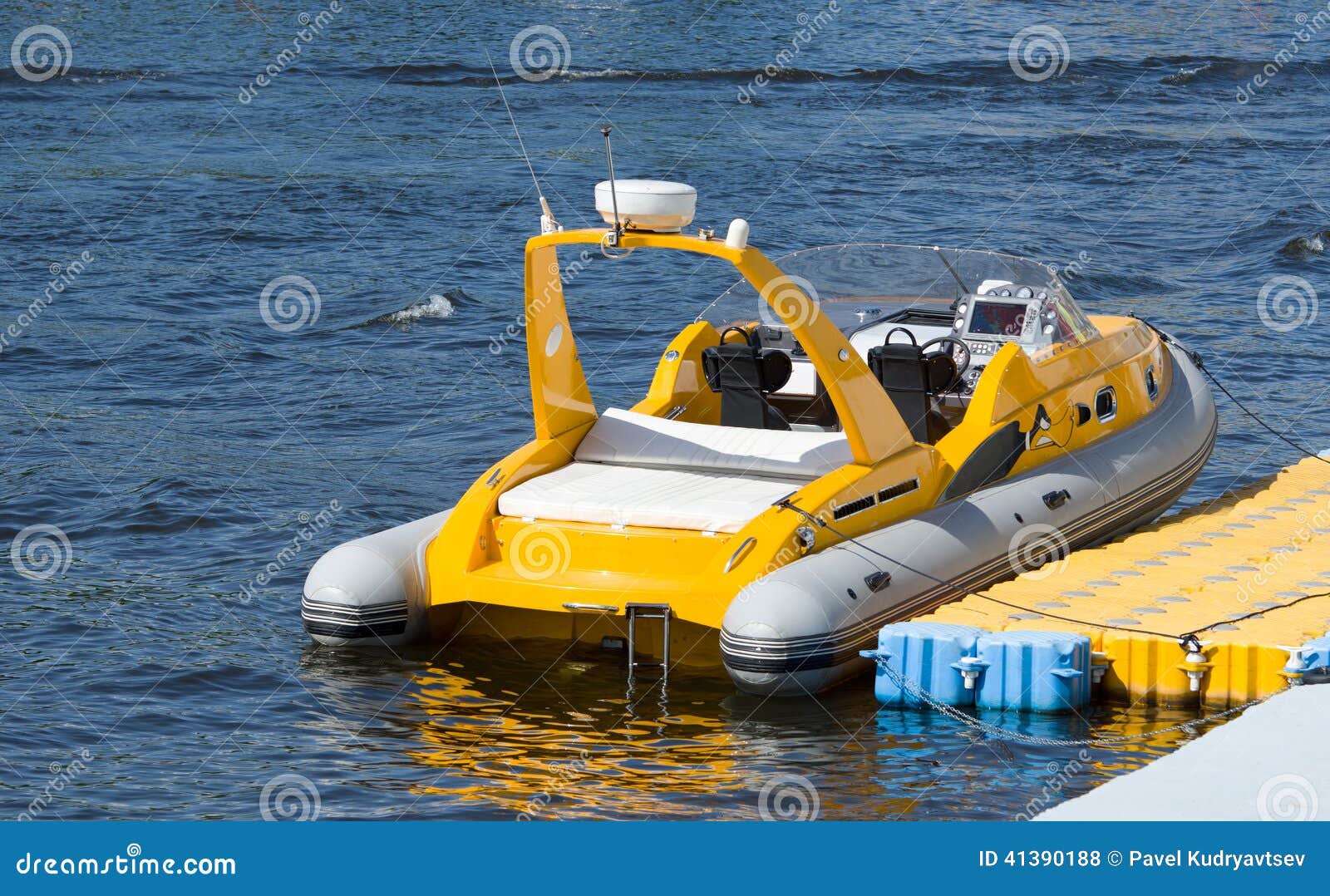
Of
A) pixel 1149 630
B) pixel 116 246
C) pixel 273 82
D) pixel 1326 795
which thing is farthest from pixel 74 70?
pixel 1326 795

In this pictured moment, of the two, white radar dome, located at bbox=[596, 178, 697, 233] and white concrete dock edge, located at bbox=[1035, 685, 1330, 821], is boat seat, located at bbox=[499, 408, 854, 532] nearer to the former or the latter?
white radar dome, located at bbox=[596, 178, 697, 233]

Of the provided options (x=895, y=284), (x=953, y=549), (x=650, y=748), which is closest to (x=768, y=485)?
(x=953, y=549)

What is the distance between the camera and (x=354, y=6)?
3962 cm

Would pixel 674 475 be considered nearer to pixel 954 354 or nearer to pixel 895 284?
pixel 954 354

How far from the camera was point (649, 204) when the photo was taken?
30.6 ft

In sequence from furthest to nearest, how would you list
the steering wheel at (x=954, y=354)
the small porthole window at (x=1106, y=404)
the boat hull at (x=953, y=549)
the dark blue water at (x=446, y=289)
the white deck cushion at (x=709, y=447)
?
the small porthole window at (x=1106, y=404)
the steering wheel at (x=954, y=354)
the white deck cushion at (x=709, y=447)
the boat hull at (x=953, y=549)
the dark blue water at (x=446, y=289)

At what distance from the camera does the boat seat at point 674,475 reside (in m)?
9.80

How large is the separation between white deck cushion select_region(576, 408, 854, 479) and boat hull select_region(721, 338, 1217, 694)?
2.11 feet

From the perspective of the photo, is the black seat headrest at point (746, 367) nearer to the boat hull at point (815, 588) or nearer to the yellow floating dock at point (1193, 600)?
the boat hull at point (815, 588)

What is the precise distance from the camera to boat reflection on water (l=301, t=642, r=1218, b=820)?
8219mm

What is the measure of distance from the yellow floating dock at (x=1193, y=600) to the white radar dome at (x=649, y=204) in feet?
8.23

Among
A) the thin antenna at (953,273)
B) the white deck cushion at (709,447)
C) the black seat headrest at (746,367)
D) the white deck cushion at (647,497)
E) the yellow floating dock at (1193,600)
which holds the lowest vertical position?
the yellow floating dock at (1193,600)

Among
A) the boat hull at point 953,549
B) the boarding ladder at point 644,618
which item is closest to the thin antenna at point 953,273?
the boat hull at point 953,549

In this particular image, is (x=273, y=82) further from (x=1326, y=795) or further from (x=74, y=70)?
(x=1326, y=795)
